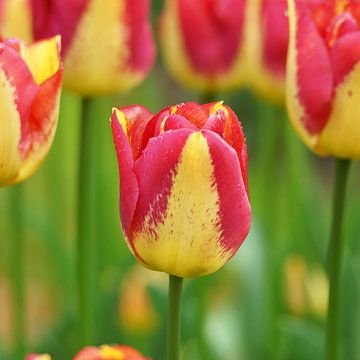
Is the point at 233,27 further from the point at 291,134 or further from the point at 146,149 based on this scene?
the point at 146,149

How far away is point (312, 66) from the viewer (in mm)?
1016

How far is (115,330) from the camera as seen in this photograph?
1.76 m

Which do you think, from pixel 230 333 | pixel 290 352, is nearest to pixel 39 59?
pixel 290 352

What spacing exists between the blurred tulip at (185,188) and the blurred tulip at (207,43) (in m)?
0.59

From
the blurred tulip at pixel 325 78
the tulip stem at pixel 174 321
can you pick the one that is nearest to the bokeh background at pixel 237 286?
the blurred tulip at pixel 325 78

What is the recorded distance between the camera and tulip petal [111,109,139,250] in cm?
82

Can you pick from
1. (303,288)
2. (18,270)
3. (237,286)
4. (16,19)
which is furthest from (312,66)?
(237,286)

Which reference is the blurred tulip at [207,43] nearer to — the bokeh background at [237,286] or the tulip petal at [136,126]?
the bokeh background at [237,286]

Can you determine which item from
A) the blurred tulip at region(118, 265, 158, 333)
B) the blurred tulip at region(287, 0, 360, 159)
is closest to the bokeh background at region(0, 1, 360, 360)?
the blurred tulip at region(118, 265, 158, 333)

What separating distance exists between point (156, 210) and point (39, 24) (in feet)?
1.48

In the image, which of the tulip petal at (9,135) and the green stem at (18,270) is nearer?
the tulip petal at (9,135)

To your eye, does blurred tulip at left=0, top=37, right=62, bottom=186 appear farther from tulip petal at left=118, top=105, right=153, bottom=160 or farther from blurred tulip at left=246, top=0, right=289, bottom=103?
blurred tulip at left=246, top=0, right=289, bottom=103

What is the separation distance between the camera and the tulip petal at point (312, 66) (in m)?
1.01

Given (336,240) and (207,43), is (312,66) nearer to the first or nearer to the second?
(336,240)
